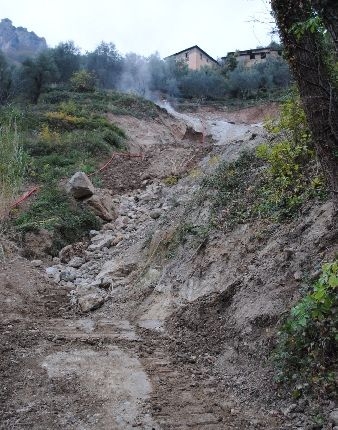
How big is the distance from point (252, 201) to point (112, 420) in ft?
12.9

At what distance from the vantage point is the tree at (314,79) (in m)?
4.46

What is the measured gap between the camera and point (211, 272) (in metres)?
5.79

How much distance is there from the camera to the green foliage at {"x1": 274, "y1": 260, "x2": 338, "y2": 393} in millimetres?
3195

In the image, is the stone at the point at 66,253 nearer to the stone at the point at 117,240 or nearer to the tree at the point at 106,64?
the stone at the point at 117,240

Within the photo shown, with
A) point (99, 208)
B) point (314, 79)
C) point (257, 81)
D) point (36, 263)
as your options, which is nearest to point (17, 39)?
point (257, 81)

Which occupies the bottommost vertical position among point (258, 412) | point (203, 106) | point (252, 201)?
point (258, 412)

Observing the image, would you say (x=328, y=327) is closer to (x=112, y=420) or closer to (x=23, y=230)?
(x=112, y=420)

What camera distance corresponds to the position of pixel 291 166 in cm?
596

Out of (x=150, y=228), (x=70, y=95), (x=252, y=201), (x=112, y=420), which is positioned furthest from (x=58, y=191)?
(x=70, y=95)

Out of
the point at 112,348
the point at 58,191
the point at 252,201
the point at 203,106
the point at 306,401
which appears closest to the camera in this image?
the point at 306,401

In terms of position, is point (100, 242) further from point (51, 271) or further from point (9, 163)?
point (9, 163)

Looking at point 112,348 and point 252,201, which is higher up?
point 252,201

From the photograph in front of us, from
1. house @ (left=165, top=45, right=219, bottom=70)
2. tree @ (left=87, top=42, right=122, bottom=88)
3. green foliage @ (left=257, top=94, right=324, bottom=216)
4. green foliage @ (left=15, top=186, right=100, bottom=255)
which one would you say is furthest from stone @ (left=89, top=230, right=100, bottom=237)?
house @ (left=165, top=45, right=219, bottom=70)

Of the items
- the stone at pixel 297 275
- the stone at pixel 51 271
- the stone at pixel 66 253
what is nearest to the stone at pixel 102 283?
the stone at pixel 51 271
